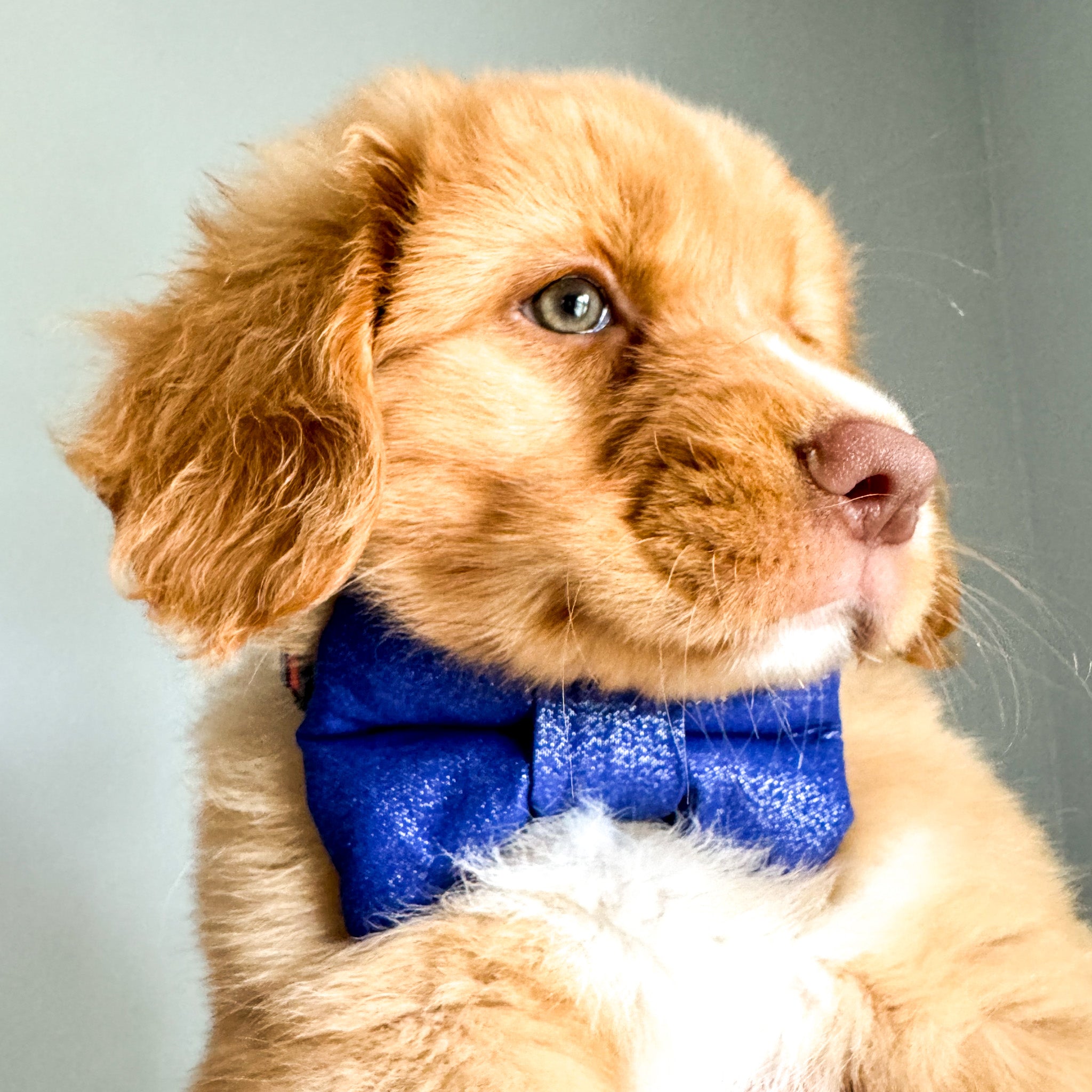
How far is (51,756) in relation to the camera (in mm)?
2285

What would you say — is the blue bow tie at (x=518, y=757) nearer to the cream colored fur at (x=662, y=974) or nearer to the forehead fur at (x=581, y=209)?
the cream colored fur at (x=662, y=974)

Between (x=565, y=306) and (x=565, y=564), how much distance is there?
0.26 meters

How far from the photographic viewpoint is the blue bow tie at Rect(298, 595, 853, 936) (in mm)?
1102

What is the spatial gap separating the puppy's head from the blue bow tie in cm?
5

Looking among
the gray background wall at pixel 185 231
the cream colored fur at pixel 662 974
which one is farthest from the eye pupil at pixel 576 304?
the gray background wall at pixel 185 231

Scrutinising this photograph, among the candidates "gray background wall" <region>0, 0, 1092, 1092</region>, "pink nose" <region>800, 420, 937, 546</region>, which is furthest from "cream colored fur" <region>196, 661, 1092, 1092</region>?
"gray background wall" <region>0, 0, 1092, 1092</region>

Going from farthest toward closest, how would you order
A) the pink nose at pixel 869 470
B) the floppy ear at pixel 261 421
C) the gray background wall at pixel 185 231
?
1. the gray background wall at pixel 185 231
2. the floppy ear at pixel 261 421
3. the pink nose at pixel 869 470

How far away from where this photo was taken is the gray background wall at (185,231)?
89.1 inches

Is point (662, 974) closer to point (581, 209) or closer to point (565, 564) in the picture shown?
point (565, 564)

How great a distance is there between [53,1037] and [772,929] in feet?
5.76

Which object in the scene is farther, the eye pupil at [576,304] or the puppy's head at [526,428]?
the eye pupil at [576,304]

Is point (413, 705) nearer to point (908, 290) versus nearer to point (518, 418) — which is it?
point (518, 418)

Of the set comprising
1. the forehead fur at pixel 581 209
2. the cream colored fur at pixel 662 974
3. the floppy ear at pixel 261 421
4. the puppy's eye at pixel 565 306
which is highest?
the forehead fur at pixel 581 209

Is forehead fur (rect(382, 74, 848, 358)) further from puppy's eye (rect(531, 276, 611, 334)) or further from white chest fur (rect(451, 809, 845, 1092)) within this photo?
white chest fur (rect(451, 809, 845, 1092))
